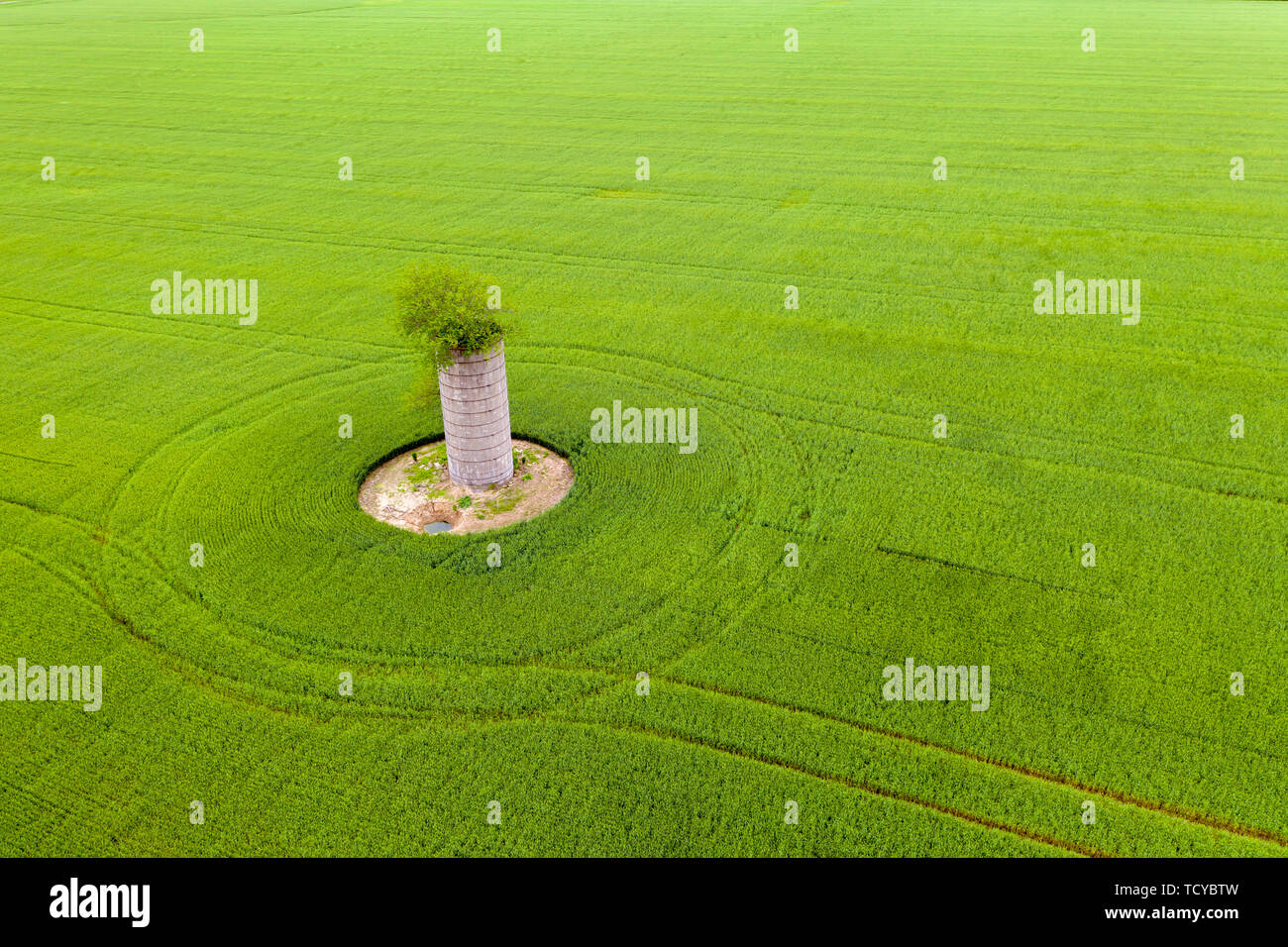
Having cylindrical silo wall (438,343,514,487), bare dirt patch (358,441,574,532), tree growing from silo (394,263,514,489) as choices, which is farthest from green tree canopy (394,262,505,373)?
bare dirt patch (358,441,574,532)

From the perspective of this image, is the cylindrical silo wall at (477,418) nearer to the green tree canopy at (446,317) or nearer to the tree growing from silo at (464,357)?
the tree growing from silo at (464,357)

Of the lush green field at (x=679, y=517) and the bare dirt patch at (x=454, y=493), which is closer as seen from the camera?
the lush green field at (x=679, y=517)

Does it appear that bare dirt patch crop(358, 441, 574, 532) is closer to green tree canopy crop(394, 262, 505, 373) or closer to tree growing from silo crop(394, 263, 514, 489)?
tree growing from silo crop(394, 263, 514, 489)

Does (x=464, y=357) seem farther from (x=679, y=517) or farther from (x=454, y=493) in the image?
(x=679, y=517)

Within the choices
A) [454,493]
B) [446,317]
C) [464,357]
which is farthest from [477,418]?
[446,317]

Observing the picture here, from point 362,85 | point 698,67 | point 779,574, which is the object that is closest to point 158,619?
point 779,574

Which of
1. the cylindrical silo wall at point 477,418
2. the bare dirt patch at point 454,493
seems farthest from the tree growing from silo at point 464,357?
the bare dirt patch at point 454,493
